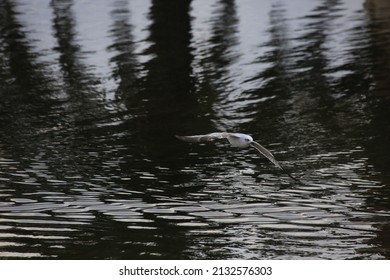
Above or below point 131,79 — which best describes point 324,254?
above

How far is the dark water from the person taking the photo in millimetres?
8102

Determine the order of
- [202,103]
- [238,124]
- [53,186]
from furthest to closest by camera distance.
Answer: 1. [202,103]
2. [238,124]
3. [53,186]

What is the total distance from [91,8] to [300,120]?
30.7 feet

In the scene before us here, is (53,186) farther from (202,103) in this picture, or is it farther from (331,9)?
(331,9)

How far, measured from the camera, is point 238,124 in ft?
38.6

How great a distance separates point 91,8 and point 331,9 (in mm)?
4754

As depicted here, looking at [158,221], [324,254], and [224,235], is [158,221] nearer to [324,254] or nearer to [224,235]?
[224,235]

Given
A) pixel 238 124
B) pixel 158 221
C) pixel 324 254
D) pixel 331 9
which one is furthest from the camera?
pixel 331 9

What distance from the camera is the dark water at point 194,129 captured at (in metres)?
8.10

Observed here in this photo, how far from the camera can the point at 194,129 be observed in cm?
1173

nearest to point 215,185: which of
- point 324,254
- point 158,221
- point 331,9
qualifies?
point 158,221

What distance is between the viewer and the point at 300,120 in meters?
11.8

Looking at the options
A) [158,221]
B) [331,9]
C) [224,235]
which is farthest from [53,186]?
[331,9]

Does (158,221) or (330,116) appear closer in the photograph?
(158,221)
